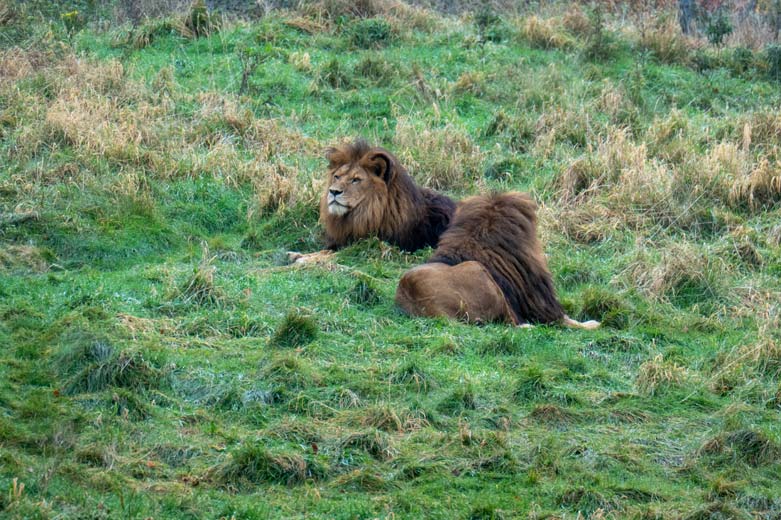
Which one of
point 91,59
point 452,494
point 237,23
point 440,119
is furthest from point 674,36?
point 452,494

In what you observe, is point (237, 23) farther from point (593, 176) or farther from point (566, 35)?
point (593, 176)

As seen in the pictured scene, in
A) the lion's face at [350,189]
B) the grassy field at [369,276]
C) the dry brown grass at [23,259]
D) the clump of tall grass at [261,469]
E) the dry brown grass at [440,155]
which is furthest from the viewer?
the dry brown grass at [440,155]

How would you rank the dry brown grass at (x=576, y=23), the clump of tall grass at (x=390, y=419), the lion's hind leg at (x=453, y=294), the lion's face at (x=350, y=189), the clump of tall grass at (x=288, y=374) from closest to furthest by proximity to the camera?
1. the clump of tall grass at (x=390, y=419)
2. the clump of tall grass at (x=288, y=374)
3. the lion's hind leg at (x=453, y=294)
4. the lion's face at (x=350, y=189)
5. the dry brown grass at (x=576, y=23)

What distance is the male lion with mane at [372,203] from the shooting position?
35.2ft

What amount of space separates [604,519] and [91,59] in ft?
37.3

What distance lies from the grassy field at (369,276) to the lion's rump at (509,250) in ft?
1.08

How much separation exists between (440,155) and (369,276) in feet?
12.1

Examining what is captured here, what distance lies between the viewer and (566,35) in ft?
57.6

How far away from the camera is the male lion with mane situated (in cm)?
1074

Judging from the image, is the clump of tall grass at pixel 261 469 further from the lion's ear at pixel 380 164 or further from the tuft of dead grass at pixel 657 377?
the lion's ear at pixel 380 164

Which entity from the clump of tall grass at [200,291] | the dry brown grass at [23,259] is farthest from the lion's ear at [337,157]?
the dry brown grass at [23,259]

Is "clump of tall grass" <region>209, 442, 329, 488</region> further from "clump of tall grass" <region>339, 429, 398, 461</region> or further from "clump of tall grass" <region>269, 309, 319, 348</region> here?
"clump of tall grass" <region>269, 309, 319, 348</region>

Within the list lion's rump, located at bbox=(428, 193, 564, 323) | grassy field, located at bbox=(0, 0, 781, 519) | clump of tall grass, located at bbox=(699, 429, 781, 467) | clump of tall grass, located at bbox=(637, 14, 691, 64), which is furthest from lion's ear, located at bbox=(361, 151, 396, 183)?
clump of tall grass, located at bbox=(637, 14, 691, 64)

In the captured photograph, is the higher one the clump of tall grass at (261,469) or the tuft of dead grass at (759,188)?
the clump of tall grass at (261,469)
